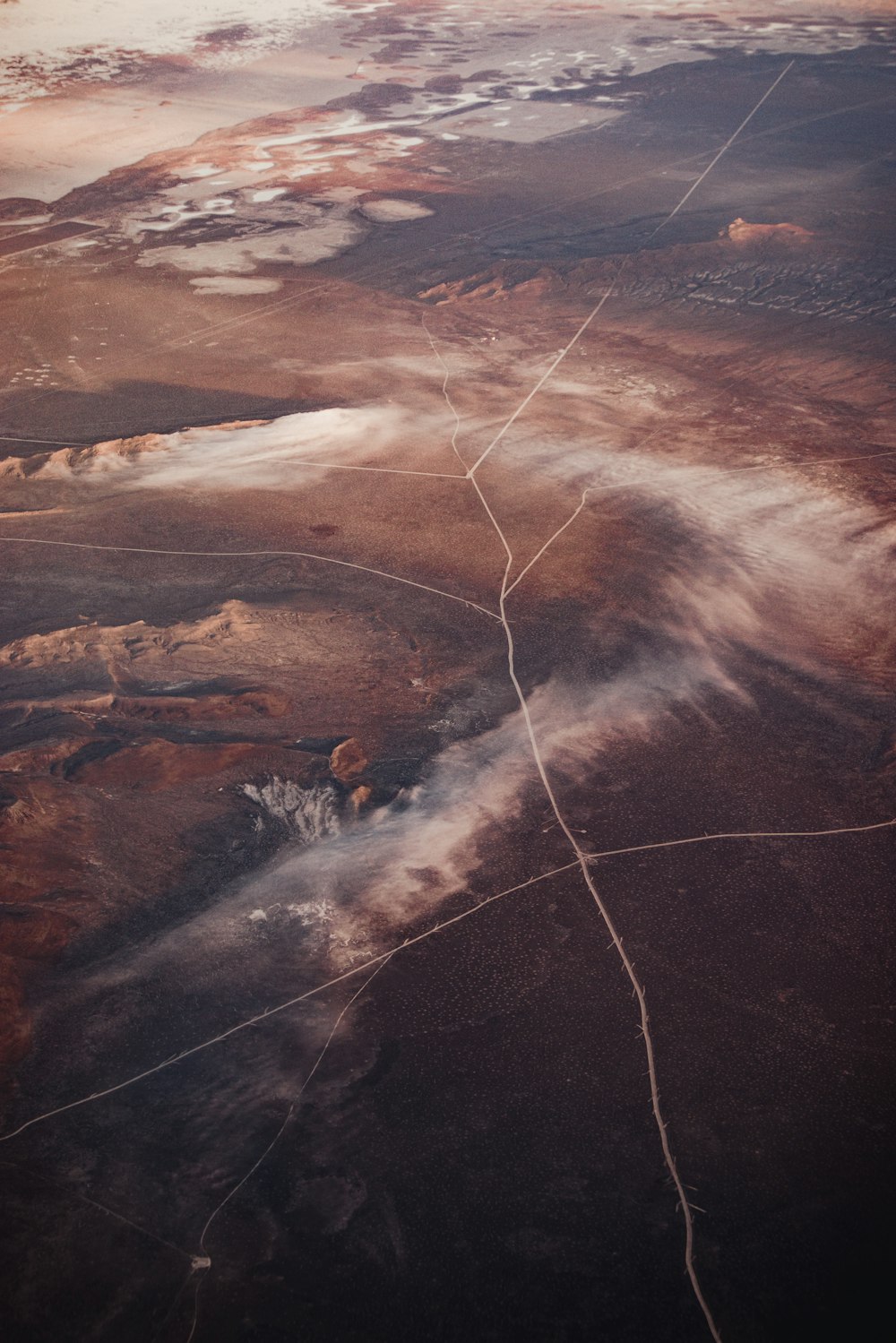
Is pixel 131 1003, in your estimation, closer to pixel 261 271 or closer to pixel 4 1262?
pixel 4 1262

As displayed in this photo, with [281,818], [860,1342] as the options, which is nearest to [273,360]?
[281,818]

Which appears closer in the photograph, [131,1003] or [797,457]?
[131,1003]

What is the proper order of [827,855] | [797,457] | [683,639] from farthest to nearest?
[797,457]
[683,639]
[827,855]

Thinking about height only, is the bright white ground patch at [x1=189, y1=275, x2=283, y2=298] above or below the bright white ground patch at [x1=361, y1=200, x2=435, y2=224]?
below

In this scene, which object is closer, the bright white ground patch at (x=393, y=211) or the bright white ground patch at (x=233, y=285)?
the bright white ground patch at (x=233, y=285)

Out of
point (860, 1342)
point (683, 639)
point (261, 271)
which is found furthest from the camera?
point (261, 271)

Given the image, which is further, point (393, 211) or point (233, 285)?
point (393, 211)

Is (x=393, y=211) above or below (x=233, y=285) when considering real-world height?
above

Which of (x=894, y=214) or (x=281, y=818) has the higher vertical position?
(x=894, y=214)

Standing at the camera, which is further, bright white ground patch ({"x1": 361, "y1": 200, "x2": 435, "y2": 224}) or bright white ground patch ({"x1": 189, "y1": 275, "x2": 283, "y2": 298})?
bright white ground patch ({"x1": 361, "y1": 200, "x2": 435, "y2": 224})

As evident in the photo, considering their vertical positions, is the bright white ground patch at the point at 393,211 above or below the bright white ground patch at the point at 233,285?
above
